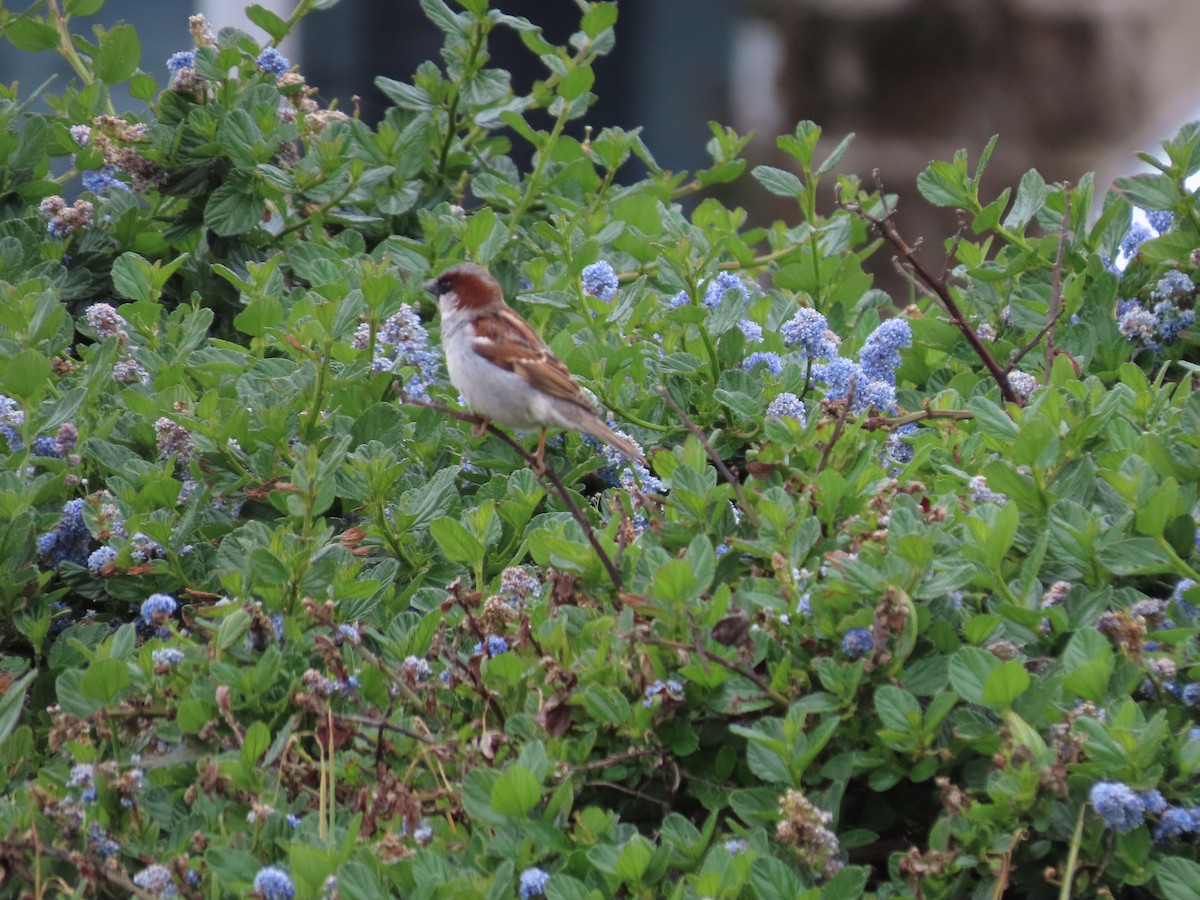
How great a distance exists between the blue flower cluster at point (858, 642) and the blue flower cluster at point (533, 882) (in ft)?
1.52

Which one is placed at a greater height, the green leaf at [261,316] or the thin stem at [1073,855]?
the green leaf at [261,316]

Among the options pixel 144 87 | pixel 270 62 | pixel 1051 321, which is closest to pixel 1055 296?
pixel 1051 321

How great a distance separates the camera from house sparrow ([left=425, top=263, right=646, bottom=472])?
299 centimetres

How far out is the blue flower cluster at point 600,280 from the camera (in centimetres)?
319

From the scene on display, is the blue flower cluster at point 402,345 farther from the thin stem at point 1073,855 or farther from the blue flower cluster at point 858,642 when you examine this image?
the thin stem at point 1073,855

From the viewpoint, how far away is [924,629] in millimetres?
1924

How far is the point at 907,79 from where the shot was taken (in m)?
9.93

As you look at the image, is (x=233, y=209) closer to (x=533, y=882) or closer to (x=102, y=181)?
(x=102, y=181)

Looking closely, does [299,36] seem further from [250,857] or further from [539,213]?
[250,857]

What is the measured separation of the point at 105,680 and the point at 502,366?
1184 millimetres

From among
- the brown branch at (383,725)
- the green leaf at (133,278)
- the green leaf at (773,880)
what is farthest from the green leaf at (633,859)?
the green leaf at (133,278)

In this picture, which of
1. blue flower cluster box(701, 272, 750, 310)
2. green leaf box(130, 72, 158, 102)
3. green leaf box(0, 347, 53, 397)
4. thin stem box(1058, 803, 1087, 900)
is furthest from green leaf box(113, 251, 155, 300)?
thin stem box(1058, 803, 1087, 900)

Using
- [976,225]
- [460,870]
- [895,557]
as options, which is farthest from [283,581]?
[976,225]

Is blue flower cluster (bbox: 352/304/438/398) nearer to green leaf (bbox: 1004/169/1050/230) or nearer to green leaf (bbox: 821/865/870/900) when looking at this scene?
green leaf (bbox: 1004/169/1050/230)
